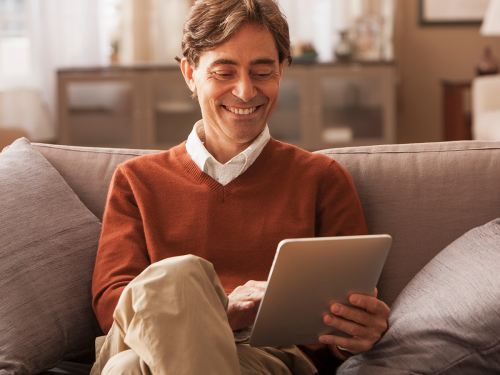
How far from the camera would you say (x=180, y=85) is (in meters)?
4.26

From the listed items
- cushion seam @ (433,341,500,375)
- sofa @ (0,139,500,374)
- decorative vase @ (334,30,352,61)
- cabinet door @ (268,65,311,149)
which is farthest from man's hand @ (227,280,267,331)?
decorative vase @ (334,30,352,61)

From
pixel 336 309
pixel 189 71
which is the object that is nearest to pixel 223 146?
pixel 189 71

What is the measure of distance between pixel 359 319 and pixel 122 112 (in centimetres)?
367

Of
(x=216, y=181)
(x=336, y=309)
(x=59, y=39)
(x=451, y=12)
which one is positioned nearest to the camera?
(x=336, y=309)

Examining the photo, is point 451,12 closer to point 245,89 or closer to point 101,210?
point 245,89

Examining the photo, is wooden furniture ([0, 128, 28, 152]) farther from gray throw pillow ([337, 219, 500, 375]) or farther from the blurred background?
gray throw pillow ([337, 219, 500, 375])

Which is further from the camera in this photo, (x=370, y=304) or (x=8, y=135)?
(x=8, y=135)

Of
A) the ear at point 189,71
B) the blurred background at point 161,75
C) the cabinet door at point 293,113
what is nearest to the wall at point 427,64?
the blurred background at point 161,75

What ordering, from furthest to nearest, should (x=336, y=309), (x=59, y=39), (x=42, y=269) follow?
(x=59, y=39)
(x=42, y=269)
(x=336, y=309)

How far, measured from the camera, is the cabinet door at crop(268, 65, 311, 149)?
4.26 m

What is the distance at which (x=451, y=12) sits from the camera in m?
4.63

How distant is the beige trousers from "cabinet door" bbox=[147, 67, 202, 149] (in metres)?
3.48

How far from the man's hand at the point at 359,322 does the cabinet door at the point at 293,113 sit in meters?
3.31

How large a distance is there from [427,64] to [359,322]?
13.8ft
